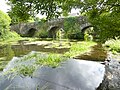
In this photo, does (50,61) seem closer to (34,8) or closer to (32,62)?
(32,62)

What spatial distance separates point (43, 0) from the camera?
2.48 metres

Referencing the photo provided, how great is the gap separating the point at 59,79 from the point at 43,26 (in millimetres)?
29768

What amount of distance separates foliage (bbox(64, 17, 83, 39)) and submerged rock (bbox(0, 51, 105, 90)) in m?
23.0

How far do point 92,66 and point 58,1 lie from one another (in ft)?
15.5

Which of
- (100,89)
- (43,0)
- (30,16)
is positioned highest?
(43,0)

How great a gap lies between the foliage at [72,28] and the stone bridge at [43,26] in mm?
551

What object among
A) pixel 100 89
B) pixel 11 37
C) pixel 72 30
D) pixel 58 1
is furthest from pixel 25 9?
pixel 72 30

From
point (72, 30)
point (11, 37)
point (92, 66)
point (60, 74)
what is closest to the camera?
point (60, 74)

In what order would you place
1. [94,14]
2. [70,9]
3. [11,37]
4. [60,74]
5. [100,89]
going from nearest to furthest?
[70,9]
[94,14]
[100,89]
[60,74]
[11,37]

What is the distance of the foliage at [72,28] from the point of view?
29953 mm

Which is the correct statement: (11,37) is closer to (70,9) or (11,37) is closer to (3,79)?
(3,79)

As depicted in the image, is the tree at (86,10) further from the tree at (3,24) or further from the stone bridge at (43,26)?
the stone bridge at (43,26)

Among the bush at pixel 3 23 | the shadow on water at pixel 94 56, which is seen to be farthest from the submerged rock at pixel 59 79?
the bush at pixel 3 23

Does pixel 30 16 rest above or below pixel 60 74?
above
